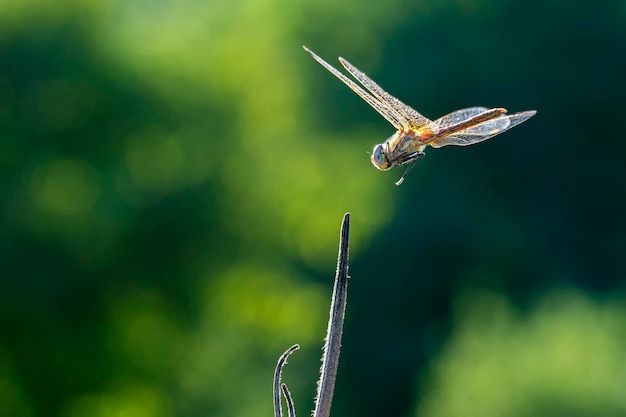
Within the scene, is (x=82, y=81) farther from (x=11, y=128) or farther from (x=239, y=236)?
(x=239, y=236)

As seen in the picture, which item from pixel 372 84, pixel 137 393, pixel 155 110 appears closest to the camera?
pixel 372 84

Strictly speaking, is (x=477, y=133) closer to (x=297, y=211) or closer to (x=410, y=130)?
(x=410, y=130)

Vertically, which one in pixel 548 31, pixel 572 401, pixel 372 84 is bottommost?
pixel 372 84

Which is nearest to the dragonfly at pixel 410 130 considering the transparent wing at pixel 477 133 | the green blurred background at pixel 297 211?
the transparent wing at pixel 477 133

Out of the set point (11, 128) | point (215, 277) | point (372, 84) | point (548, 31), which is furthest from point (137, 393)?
point (372, 84)

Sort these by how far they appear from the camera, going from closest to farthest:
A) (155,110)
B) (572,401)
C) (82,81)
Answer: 1. (572,401)
2. (82,81)
3. (155,110)

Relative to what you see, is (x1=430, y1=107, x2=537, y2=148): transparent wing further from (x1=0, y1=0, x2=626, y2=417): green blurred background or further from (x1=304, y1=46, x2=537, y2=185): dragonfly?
(x1=0, y1=0, x2=626, y2=417): green blurred background

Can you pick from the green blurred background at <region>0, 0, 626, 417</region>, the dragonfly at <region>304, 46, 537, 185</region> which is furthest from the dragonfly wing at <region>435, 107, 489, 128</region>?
the green blurred background at <region>0, 0, 626, 417</region>
